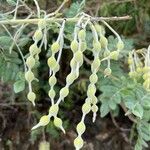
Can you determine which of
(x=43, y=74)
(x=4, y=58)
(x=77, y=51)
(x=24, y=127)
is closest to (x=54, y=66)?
(x=77, y=51)

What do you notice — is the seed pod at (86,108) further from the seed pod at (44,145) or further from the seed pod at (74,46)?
the seed pod at (44,145)

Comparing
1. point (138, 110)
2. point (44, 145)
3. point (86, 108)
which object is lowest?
point (44, 145)

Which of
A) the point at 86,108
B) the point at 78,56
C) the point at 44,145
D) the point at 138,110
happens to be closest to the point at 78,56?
the point at 78,56

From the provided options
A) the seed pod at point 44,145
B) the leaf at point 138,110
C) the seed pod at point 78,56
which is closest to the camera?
the seed pod at point 78,56

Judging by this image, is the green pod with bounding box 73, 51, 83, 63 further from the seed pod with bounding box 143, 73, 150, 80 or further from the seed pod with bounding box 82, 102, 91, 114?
the seed pod with bounding box 143, 73, 150, 80

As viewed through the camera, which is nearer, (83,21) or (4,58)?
(83,21)

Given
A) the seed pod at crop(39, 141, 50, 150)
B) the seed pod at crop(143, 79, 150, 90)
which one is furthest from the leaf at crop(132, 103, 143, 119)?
the seed pod at crop(39, 141, 50, 150)

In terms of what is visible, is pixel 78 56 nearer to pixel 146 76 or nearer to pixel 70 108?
pixel 146 76

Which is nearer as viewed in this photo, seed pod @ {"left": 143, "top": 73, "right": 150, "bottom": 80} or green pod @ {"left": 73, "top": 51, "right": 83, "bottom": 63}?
green pod @ {"left": 73, "top": 51, "right": 83, "bottom": 63}

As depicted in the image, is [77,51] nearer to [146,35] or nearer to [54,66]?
[54,66]

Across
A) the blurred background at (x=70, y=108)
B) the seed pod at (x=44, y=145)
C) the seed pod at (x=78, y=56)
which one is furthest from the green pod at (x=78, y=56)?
the seed pod at (x=44, y=145)

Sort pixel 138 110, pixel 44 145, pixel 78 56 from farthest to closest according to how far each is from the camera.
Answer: pixel 44 145 → pixel 138 110 → pixel 78 56
